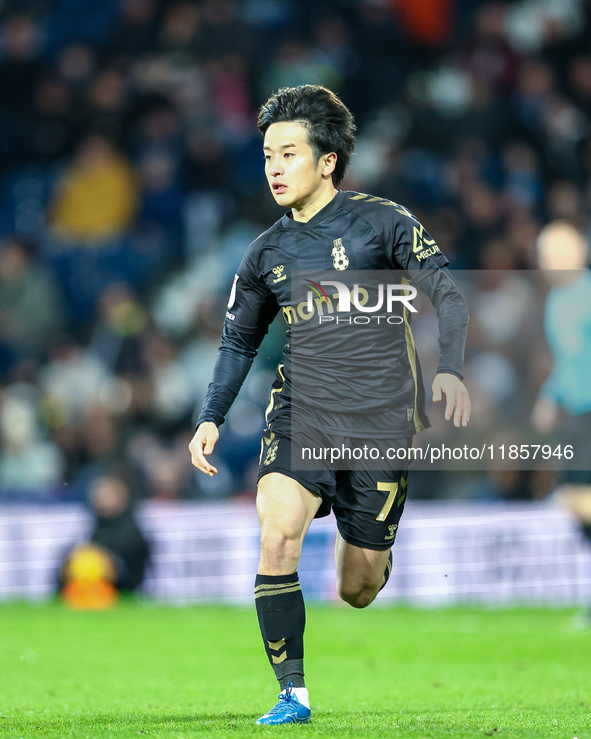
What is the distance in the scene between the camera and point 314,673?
21.1ft

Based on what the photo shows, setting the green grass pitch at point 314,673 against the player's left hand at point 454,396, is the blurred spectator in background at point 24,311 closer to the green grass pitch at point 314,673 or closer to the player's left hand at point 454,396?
the green grass pitch at point 314,673

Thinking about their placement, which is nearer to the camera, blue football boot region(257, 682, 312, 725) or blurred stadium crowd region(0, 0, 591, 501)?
blue football boot region(257, 682, 312, 725)

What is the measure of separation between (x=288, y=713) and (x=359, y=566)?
2.74 feet

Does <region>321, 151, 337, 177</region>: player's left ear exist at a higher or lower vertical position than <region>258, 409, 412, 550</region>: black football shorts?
higher

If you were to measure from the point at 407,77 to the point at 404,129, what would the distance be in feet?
2.81

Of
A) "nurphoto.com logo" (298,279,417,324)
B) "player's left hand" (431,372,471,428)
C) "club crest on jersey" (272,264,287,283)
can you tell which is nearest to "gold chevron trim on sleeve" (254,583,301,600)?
"player's left hand" (431,372,471,428)

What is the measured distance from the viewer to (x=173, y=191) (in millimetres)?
12914

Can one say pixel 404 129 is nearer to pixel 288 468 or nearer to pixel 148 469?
pixel 148 469

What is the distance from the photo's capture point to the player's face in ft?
14.8

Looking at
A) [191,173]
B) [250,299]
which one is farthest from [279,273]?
[191,173]

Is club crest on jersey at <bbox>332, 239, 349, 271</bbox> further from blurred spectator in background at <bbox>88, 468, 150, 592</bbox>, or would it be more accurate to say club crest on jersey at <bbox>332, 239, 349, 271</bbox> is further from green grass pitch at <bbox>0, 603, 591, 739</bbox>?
blurred spectator in background at <bbox>88, 468, 150, 592</bbox>

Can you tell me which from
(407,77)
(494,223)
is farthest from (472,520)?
(407,77)

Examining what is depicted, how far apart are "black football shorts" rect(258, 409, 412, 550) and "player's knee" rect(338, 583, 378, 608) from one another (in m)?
0.21

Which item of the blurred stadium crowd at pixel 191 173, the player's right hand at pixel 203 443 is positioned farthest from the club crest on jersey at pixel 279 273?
the blurred stadium crowd at pixel 191 173
